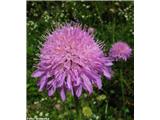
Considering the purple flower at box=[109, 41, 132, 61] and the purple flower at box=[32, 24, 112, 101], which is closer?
the purple flower at box=[32, 24, 112, 101]

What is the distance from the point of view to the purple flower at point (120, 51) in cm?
178

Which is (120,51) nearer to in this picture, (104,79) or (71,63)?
(104,79)

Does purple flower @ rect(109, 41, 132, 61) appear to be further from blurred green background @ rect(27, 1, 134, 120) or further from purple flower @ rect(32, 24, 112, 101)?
purple flower @ rect(32, 24, 112, 101)

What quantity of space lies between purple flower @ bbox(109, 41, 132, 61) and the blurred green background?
0.01m

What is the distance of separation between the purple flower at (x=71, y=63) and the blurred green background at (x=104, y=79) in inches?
6.0

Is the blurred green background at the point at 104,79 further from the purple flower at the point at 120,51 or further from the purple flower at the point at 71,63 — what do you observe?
the purple flower at the point at 71,63

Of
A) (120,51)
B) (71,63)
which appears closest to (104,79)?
(120,51)

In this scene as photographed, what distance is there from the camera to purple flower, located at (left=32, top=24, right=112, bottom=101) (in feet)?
4.99

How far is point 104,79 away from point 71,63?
23 cm

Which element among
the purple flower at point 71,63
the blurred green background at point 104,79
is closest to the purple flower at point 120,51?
the blurred green background at point 104,79

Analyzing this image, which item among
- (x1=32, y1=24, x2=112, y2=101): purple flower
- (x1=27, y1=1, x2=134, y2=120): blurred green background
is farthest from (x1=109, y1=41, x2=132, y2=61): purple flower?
(x1=32, y1=24, x2=112, y2=101): purple flower

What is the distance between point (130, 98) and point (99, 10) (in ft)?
1.16
